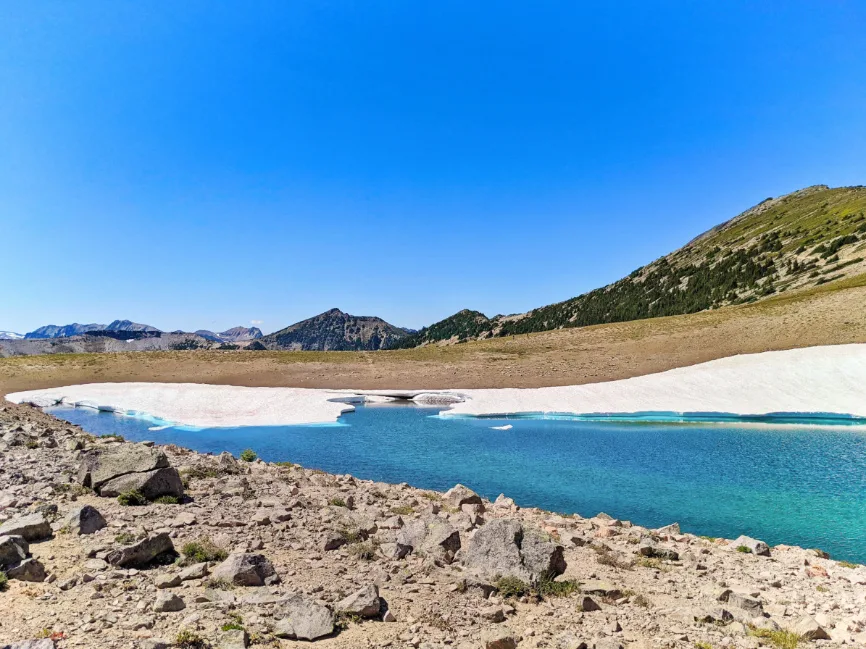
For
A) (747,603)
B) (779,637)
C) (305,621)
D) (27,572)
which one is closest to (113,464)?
(27,572)

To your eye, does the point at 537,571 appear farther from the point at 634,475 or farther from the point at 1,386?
the point at 1,386

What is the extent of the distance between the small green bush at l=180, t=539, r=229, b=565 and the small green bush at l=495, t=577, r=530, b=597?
5.12m

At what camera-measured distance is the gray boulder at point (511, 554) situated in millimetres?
8984

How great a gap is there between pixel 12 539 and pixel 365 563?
19.8ft

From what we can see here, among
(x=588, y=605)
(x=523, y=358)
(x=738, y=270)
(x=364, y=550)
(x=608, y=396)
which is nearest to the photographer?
(x=588, y=605)

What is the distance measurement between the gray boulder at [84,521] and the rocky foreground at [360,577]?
29 mm

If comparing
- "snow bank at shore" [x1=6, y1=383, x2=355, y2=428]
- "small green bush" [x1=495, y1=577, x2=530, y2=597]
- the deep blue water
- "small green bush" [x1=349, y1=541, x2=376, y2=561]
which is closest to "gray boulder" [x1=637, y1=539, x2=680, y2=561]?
"small green bush" [x1=495, y1=577, x2=530, y2=597]

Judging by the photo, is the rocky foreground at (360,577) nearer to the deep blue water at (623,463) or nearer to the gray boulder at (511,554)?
the gray boulder at (511,554)

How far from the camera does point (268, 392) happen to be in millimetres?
43750

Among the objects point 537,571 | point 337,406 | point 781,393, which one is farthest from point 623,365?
point 537,571

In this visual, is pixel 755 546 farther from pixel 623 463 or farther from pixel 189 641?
pixel 189 641

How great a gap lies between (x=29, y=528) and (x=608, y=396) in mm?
37682

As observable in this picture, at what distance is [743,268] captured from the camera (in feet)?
363

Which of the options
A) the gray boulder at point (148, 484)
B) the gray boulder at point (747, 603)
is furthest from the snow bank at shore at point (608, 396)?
the gray boulder at point (747, 603)
